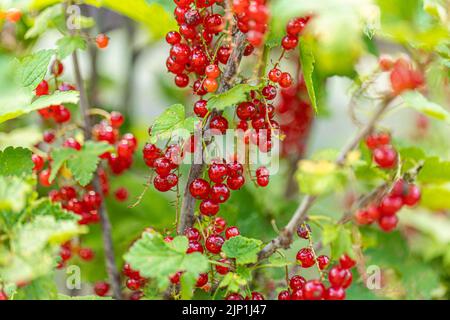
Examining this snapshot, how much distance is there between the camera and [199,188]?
2.44ft

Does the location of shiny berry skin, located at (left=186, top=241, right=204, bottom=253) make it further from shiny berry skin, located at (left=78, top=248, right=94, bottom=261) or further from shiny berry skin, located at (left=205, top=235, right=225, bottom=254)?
shiny berry skin, located at (left=78, top=248, right=94, bottom=261)

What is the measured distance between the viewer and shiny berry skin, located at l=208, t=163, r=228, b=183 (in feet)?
2.42

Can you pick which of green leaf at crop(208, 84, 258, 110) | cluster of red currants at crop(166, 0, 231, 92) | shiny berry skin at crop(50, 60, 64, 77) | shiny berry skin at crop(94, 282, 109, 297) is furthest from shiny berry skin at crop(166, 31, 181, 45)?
shiny berry skin at crop(94, 282, 109, 297)

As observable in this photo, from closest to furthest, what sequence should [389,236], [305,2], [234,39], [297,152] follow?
[305,2] → [234,39] → [389,236] → [297,152]

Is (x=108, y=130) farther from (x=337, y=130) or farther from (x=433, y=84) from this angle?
(x=337, y=130)

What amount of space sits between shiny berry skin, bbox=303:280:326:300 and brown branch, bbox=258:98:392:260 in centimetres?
6

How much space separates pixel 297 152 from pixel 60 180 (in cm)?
66

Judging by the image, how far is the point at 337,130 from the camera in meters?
2.69

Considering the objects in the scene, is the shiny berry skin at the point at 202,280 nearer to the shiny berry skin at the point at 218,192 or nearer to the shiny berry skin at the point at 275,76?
the shiny berry skin at the point at 218,192

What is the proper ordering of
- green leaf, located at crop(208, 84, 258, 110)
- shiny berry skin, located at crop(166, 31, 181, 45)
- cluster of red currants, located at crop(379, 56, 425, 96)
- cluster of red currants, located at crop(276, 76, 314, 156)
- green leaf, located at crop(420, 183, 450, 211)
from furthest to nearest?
cluster of red currants, located at crop(276, 76, 314, 156), green leaf, located at crop(420, 183, 450, 211), shiny berry skin, located at crop(166, 31, 181, 45), green leaf, located at crop(208, 84, 258, 110), cluster of red currants, located at crop(379, 56, 425, 96)

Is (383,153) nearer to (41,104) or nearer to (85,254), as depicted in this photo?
(41,104)

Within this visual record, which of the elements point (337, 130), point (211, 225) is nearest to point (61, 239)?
point (211, 225)

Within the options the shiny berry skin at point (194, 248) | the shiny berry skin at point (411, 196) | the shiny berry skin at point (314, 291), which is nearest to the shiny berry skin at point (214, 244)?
the shiny berry skin at point (194, 248)

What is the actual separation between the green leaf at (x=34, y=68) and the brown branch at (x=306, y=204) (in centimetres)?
40
